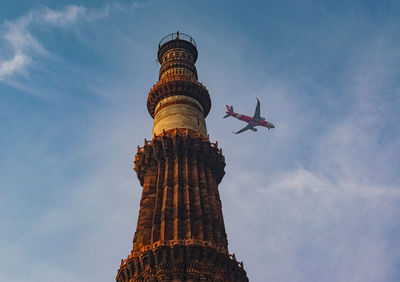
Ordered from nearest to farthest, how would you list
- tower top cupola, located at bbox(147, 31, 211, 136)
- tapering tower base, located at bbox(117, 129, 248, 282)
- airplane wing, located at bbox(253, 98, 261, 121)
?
tapering tower base, located at bbox(117, 129, 248, 282), tower top cupola, located at bbox(147, 31, 211, 136), airplane wing, located at bbox(253, 98, 261, 121)

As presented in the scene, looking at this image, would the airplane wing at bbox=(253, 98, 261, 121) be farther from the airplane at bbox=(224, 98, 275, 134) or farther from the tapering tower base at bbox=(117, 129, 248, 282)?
the tapering tower base at bbox=(117, 129, 248, 282)

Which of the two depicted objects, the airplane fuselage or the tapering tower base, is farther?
the airplane fuselage

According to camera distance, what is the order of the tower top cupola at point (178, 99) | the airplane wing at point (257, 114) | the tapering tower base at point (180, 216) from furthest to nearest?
the airplane wing at point (257, 114) → the tower top cupola at point (178, 99) → the tapering tower base at point (180, 216)

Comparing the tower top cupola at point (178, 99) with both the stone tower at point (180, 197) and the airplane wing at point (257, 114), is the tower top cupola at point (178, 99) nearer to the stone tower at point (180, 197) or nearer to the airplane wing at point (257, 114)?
the stone tower at point (180, 197)

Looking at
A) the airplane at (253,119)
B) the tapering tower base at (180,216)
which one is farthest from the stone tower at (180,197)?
the airplane at (253,119)

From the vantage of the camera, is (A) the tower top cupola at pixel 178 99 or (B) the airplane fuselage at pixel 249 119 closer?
(A) the tower top cupola at pixel 178 99

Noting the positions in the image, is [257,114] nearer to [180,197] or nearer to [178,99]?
[178,99]

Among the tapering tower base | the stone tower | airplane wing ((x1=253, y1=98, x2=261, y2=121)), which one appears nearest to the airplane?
airplane wing ((x1=253, y1=98, x2=261, y2=121))

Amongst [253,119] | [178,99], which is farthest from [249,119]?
[178,99]
